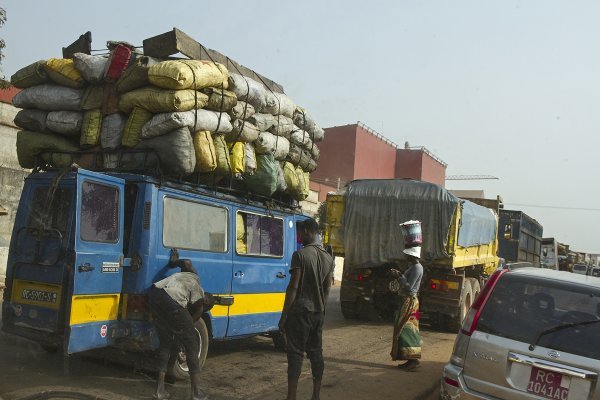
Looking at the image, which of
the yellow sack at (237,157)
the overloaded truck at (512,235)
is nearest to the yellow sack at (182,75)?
the yellow sack at (237,157)

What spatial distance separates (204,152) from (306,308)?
199 centimetres

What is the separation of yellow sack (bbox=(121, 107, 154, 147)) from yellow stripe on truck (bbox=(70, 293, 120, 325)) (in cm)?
161

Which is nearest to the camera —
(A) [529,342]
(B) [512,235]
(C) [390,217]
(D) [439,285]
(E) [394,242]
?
(A) [529,342]

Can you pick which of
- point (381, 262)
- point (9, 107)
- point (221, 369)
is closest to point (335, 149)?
point (9, 107)

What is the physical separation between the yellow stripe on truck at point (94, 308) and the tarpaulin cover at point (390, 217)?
251 inches

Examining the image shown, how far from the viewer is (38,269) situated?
4.83m

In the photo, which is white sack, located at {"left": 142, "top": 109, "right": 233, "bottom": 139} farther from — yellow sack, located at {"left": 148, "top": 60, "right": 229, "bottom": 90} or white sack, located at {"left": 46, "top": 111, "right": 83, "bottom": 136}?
white sack, located at {"left": 46, "top": 111, "right": 83, "bottom": 136}

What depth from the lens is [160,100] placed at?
18.1 feet

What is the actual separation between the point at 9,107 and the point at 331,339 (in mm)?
11250

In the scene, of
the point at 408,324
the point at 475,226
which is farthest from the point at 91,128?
the point at 475,226

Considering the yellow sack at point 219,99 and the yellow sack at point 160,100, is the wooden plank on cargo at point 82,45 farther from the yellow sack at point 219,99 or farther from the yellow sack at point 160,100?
the yellow sack at point 219,99

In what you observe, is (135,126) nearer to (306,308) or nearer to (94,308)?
(94,308)

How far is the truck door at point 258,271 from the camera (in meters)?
6.50

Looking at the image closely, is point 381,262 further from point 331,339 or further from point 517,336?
point 517,336
